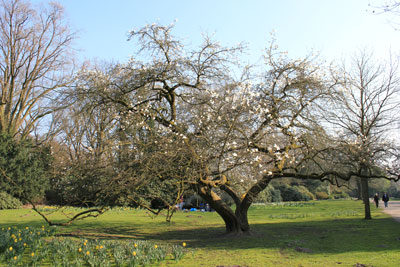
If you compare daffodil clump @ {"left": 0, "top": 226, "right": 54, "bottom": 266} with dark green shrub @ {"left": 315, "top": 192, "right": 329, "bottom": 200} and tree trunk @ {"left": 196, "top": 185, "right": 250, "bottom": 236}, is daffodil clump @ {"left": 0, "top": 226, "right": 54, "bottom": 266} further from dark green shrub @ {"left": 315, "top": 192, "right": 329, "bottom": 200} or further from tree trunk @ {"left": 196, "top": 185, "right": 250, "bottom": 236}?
dark green shrub @ {"left": 315, "top": 192, "right": 329, "bottom": 200}

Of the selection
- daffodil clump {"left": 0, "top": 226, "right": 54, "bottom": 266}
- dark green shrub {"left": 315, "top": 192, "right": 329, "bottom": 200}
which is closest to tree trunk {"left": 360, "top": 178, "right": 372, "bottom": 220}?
daffodil clump {"left": 0, "top": 226, "right": 54, "bottom": 266}

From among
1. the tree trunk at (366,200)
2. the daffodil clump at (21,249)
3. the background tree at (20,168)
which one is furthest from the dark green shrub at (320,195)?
the daffodil clump at (21,249)

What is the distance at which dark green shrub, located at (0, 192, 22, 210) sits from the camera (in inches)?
878

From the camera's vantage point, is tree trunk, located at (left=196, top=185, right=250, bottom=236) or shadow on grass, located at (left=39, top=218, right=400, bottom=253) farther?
tree trunk, located at (left=196, top=185, right=250, bottom=236)

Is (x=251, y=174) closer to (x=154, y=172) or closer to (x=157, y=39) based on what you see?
(x=154, y=172)

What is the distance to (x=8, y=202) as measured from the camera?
22.7 m

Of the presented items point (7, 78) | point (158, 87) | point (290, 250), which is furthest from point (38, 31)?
point (290, 250)

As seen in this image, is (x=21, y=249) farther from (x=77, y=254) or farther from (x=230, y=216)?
(x=230, y=216)

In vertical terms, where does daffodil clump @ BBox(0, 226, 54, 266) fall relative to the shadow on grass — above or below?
above

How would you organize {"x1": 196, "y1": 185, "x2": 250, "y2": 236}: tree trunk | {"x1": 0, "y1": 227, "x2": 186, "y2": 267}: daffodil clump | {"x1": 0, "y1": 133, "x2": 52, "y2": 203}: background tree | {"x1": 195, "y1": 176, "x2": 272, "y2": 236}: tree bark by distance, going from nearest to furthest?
{"x1": 0, "y1": 227, "x2": 186, "y2": 267}: daffodil clump → {"x1": 195, "y1": 176, "x2": 272, "y2": 236}: tree bark → {"x1": 196, "y1": 185, "x2": 250, "y2": 236}: tree trunk → {"x1": 0, "y1": 133, "x2": 52, "y2": 203}: background tree

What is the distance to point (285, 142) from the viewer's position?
11070 millimetres

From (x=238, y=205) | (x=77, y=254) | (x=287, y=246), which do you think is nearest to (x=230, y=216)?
(x=238, y=205)

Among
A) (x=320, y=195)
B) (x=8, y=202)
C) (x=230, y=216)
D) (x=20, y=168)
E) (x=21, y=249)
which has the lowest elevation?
(x=320, y=195)

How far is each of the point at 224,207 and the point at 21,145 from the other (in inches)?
743
